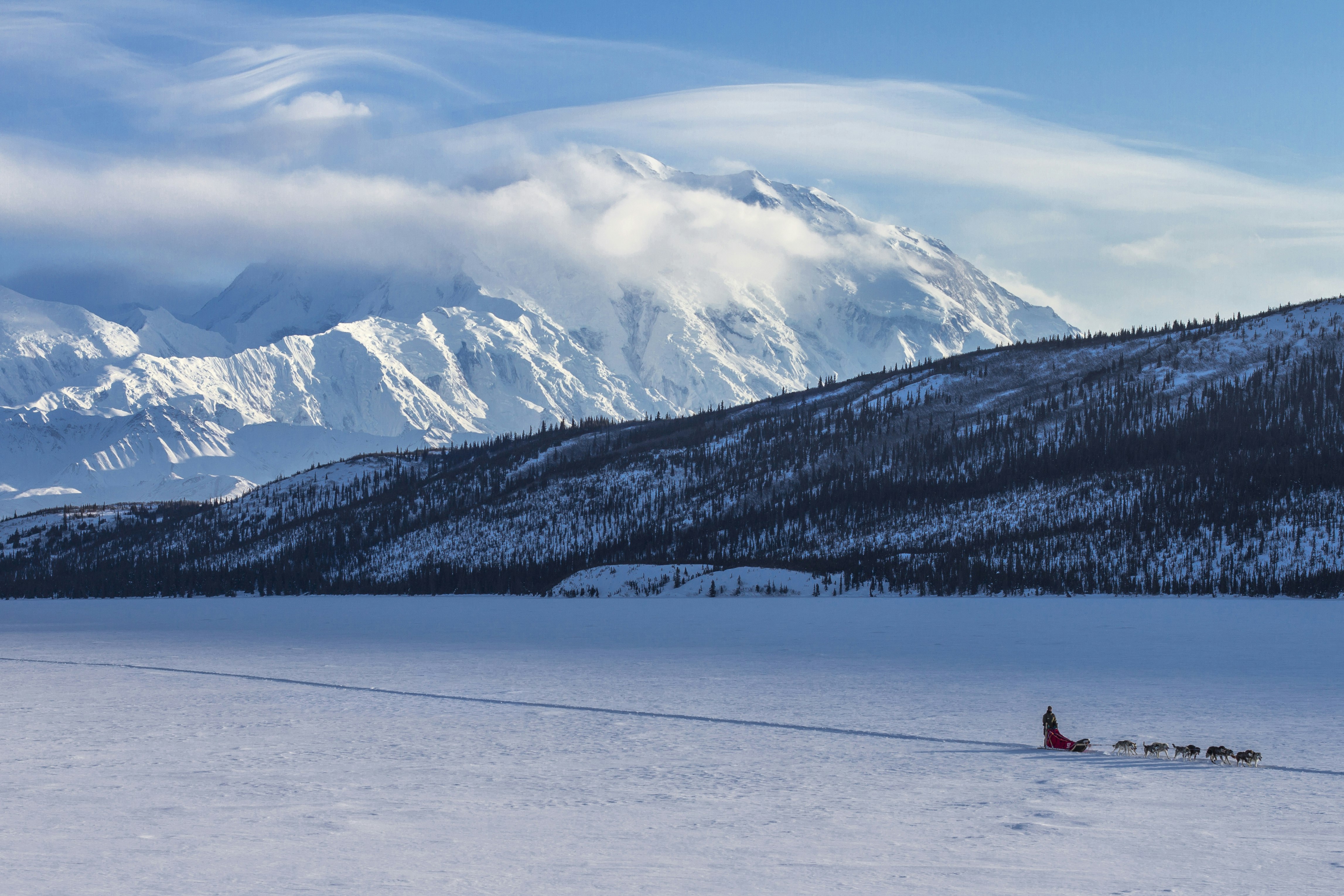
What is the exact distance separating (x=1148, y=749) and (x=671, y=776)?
10489mm

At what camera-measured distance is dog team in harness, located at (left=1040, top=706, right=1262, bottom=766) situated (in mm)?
26281

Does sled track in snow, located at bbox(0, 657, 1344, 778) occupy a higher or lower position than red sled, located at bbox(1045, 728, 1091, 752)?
lower

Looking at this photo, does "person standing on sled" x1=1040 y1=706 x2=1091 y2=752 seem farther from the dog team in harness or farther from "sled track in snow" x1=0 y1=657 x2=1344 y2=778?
"sled track in snow" x1=0 y1=657 x2=1344 y2=778

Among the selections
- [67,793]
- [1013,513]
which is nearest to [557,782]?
[67,793]

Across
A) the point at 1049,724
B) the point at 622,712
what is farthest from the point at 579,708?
the point at 1049,724

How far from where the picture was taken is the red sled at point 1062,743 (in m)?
27.9

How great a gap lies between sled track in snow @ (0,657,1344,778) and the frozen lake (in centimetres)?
25

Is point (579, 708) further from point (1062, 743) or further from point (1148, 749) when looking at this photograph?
point (1148, 749)

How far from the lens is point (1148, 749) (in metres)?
27.4

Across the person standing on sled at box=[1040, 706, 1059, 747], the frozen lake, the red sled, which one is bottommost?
the frozen lake

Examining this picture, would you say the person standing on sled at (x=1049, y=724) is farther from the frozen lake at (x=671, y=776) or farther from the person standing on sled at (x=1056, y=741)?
the frozen lake at (x=671, y=776)

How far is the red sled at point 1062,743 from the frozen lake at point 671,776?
1.08ft

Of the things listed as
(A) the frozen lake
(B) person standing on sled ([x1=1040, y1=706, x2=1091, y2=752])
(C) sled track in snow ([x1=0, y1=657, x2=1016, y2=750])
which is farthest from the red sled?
(C) sled track in snow ([x1=0, y1=657, x2=1016, y2=750])

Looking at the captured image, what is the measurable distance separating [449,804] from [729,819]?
501cm
